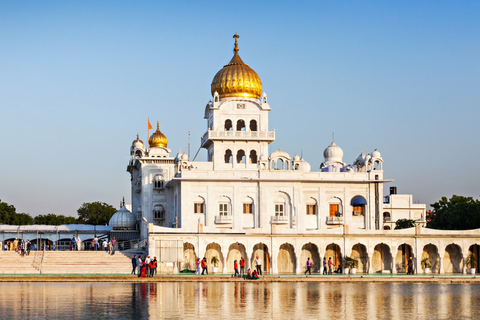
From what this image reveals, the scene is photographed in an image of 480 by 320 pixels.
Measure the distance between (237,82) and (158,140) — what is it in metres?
12.7

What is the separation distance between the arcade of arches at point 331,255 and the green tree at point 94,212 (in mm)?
67696

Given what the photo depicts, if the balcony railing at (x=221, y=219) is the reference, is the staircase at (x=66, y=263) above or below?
below

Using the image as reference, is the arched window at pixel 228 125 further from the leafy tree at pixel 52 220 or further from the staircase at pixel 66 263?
the leafy tree at pixel 52 220

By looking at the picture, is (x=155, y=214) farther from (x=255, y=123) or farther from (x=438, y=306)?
(x=438, y=306)

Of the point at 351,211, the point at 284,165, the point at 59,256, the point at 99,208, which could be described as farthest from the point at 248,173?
the point at 99,208

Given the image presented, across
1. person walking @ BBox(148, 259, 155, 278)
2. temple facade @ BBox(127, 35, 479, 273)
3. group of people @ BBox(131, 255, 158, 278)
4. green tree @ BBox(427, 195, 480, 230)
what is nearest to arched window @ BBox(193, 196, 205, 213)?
temple facade @ BBox(127, 35, 479, 273)

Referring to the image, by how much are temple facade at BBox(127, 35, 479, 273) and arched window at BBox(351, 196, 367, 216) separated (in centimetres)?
10

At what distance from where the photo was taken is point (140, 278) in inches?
1750

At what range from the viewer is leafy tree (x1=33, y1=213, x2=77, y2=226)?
387 ft

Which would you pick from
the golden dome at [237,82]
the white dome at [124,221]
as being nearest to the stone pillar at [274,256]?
the golden dome at [237,82]

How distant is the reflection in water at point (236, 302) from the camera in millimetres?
23953

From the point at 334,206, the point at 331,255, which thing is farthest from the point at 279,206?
the point at 331,255

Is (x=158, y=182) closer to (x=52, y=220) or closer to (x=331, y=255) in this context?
(x=331, y=255)

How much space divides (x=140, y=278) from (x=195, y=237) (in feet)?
30.3
